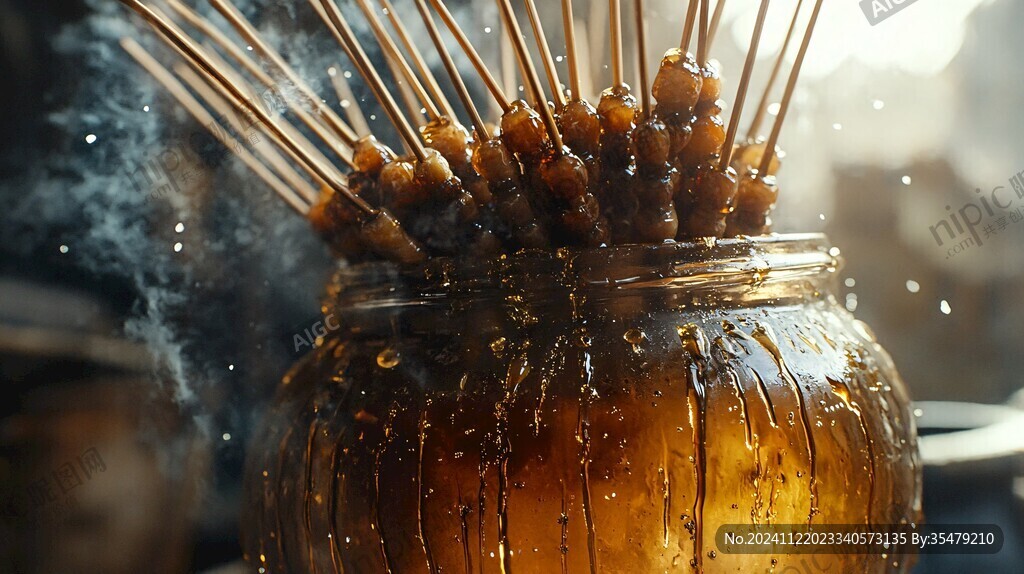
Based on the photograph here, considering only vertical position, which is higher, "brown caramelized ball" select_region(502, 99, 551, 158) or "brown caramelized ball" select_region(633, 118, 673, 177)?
"brown caramelized ball" select_region(502, 99, 551, 158)

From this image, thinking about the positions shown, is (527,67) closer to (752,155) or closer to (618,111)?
(618,111)

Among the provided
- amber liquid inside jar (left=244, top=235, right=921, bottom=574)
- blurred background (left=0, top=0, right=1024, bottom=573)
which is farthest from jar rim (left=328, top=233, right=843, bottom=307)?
blurred background (left=0, top=0, right=1024, bottom=573)

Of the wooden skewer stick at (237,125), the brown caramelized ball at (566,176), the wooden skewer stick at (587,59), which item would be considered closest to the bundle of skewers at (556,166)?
the brown caramelized ball at (566,176)

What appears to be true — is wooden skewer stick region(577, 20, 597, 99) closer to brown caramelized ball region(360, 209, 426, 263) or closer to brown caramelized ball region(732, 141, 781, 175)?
brown caramelized ball region(732, 141, 781, 175)

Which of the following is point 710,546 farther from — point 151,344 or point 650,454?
point 151,344

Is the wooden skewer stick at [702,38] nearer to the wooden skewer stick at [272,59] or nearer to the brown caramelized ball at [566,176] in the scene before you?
the brown caramelized ball at [566,176]
